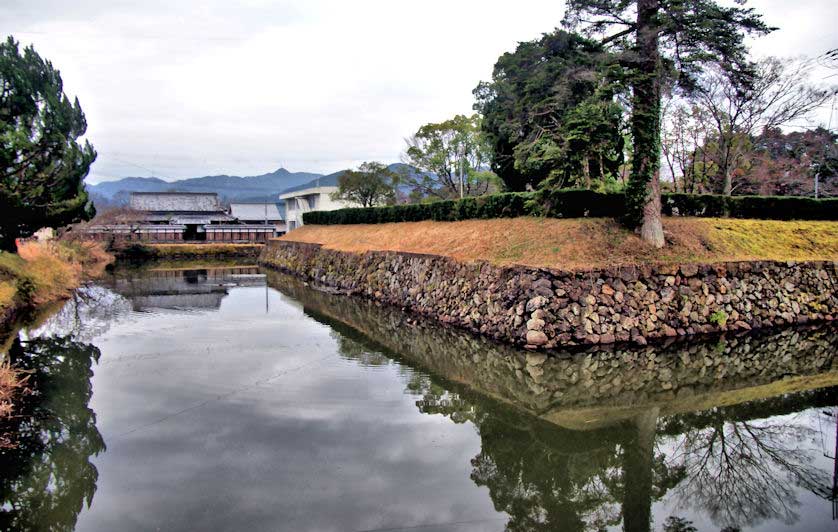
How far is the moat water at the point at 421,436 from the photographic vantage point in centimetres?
523

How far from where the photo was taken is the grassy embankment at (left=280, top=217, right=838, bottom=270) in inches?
508

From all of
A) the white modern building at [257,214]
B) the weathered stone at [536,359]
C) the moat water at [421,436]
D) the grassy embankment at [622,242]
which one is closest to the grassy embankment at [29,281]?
the moat water at [421,436]

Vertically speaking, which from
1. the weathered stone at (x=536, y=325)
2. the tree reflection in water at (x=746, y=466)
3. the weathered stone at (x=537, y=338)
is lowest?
the tree reflection in water at (x=746, y=466)

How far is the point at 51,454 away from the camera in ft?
21.7

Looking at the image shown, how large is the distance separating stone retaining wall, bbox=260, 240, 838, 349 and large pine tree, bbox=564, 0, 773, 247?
5.55 ft

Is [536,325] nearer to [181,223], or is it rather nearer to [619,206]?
[619,206]

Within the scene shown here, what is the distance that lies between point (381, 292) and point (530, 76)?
9.18 m

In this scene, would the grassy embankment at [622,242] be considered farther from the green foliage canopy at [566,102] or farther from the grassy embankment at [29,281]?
the grassy embankment at [29,281]

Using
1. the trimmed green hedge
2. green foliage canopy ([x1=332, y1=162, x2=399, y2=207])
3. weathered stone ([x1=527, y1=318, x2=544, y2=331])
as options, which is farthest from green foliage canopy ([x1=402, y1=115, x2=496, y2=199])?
weathered stone ([x1=527, y1=318, x2=544, y2=331])

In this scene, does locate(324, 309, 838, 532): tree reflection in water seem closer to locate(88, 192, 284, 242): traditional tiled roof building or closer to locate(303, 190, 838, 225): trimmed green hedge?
locate(303, 190, 838, 225): trimmed green hedge

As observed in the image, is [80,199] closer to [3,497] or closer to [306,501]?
[3,497]

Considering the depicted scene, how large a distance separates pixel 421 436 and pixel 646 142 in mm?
10310

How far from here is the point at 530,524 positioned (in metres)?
5.03

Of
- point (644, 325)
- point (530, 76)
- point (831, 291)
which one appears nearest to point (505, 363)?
point (644, 325)
